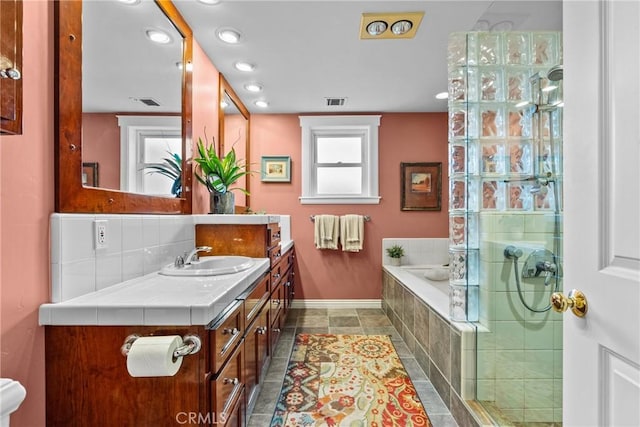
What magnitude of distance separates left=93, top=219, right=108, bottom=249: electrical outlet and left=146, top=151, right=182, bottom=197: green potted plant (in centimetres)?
49

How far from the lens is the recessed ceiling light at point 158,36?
5.07 feet

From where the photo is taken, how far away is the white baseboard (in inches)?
136

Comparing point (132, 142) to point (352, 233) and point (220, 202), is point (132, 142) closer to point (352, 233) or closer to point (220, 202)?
point (220, 202)

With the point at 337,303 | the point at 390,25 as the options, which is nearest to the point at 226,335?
the point at 390,25

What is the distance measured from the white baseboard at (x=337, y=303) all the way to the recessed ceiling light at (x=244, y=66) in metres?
2.48

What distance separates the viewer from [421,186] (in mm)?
3486

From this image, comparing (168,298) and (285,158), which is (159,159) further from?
(285,158)

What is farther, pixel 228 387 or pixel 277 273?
pixel 277 273

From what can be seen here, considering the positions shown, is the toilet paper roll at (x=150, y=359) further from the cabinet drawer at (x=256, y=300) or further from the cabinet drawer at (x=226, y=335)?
the cabinet drawer at (x=256, y=300)

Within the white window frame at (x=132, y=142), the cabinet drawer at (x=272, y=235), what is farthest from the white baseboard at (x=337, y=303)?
the white window frame at (x=132, y=142)

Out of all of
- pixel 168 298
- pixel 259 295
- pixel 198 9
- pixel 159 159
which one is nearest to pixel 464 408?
pixel 259 295

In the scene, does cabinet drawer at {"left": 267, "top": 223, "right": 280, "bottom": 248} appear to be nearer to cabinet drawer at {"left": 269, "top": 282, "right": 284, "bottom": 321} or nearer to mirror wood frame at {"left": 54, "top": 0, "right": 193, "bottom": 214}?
cabinet drawer at {"left": 269, "top": 282, "right": 284, "bottom": 321}

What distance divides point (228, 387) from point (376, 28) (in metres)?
2.15

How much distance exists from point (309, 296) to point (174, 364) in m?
2.74
